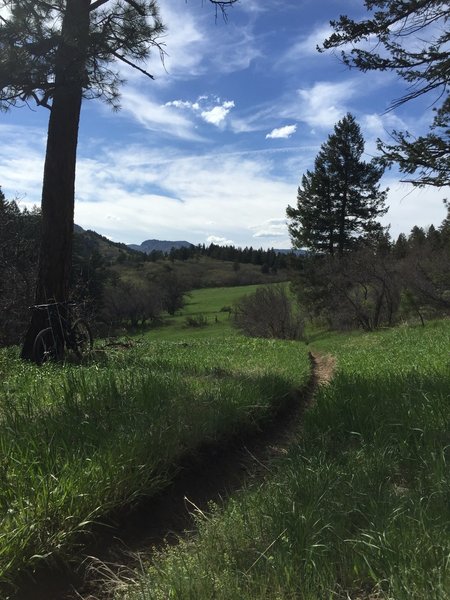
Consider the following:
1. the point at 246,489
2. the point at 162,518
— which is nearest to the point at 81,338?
the point at 162,518

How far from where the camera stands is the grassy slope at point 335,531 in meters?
2.09

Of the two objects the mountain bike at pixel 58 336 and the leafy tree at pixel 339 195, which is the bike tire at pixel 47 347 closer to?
the mountain bike at pixel 58 336

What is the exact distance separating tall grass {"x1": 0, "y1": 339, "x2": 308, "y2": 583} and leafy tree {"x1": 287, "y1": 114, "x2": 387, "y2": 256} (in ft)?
116

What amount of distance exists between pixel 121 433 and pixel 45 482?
91 cm

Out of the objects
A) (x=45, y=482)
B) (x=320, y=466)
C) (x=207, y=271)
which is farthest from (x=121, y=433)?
(x=207, y=271)

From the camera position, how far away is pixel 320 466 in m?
3.46

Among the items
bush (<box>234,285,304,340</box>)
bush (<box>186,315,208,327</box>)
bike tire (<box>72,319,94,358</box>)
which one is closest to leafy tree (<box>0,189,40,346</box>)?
bike tire (<box>72,319,94,358</box>)

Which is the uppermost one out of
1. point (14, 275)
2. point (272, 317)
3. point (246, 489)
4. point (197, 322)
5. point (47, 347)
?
point (14, 275)

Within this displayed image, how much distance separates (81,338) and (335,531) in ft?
22.4

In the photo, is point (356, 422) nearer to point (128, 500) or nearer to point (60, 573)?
point (128, 500)

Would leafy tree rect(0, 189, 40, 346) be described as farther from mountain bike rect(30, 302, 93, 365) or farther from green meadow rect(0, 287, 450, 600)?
green meadow rect(0, 287, 450, 600)

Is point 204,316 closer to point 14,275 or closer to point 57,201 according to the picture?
point 14,275

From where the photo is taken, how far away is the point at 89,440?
3.61 meters

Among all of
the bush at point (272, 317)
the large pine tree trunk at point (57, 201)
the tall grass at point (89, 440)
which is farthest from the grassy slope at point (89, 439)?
the bush at point (272, 317)
